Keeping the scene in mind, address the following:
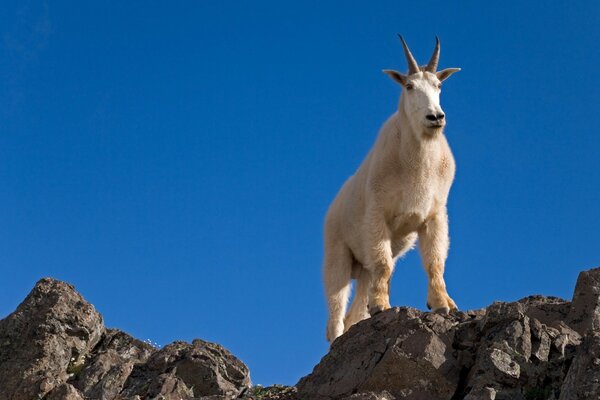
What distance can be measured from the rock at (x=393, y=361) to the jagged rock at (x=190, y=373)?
1.34m

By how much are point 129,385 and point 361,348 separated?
119 inches

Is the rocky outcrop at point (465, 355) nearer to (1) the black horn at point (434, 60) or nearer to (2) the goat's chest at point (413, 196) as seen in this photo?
(2) the goat's chest at point (413, 196)

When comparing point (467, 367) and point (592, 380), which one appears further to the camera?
point (467, 367)

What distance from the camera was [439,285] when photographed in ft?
Result: 42.8

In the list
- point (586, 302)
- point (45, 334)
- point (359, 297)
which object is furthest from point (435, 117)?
point (45, 334)

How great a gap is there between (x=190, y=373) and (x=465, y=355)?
3.56 metres

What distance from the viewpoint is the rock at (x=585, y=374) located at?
8.23m

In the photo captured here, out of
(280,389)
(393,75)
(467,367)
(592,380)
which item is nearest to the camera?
(592,380)

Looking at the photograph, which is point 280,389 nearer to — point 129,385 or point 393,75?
point 129,385

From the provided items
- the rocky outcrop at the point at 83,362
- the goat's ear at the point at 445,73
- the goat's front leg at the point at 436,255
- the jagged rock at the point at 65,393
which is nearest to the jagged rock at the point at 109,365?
the rocky outcrop at the point at 83,362

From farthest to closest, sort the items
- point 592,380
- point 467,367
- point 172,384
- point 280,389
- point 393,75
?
1. point 393,75
2. point 280,389
3. point 172,384
4. point 467,367
5. point 592,380

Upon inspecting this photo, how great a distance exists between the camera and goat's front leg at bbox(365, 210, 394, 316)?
12812mm

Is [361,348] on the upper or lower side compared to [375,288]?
lower

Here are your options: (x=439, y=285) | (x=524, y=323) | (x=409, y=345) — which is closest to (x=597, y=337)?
(x=524, y=323)
